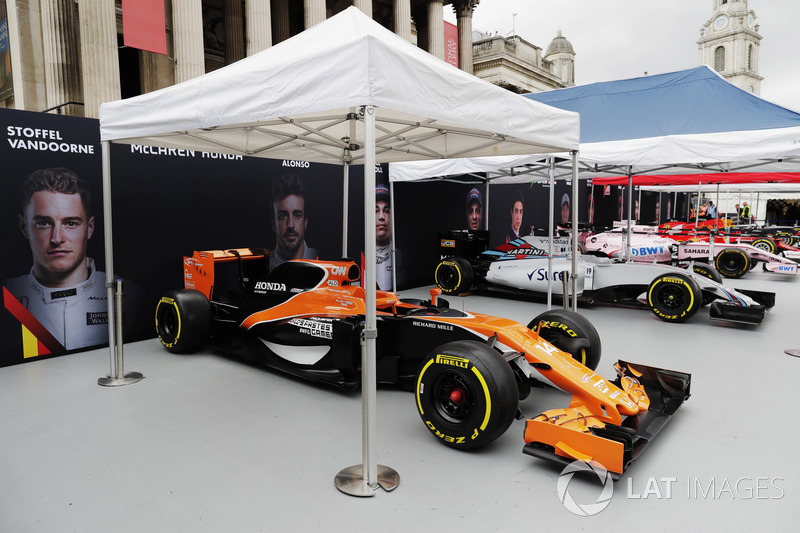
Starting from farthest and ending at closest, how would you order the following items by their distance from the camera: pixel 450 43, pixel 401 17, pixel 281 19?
pixel 450 43 → pixel 401 17 → pixel 281 19

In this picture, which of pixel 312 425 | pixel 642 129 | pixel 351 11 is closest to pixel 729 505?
pixel 312 425

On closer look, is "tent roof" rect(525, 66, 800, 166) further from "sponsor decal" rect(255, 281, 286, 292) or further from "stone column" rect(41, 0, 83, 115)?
"stone column" rect(41, 0, 83, 115)

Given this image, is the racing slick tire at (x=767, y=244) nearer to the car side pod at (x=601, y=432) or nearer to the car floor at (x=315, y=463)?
A: the car floor at (x=315, y=463)

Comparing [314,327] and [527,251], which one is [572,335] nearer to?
[314,327]

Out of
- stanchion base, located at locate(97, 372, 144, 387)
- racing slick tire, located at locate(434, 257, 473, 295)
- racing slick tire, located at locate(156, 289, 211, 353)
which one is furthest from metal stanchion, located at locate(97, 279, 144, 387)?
racing slick tire, located at locate(434, 257, 473, 295)

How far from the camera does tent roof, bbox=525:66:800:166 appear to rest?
271 inches

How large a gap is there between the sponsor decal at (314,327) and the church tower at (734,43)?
284 ft

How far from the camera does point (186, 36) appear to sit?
46.4 ft

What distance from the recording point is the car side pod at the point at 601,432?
2912 millimetres

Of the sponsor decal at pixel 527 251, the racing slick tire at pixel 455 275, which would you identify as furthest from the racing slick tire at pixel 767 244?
the racing slick tire at pixel 455 275

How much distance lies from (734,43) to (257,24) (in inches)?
3255

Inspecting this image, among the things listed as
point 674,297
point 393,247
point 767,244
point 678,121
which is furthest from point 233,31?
point 767,244

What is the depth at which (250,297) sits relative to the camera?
559 centimetres

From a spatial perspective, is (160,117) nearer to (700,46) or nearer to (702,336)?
(702,336)
